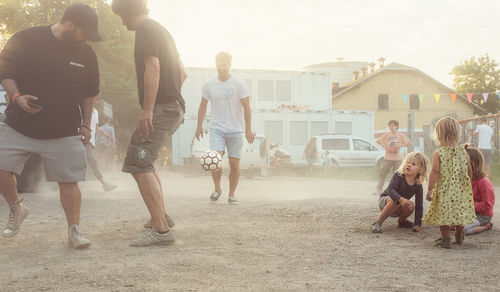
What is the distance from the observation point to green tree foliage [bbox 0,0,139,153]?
28.5m

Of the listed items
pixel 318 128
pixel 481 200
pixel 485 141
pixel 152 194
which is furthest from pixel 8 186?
pixel 318 128

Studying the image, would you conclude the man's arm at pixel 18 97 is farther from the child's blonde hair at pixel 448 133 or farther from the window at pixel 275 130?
the window at pixel 275 130

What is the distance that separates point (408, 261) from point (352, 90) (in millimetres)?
40508

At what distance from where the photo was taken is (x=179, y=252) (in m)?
4.00

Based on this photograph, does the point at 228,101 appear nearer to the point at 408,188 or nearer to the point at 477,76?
the point at 408,188

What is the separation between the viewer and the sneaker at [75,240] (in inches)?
162

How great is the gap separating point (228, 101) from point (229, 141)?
0.53 metres

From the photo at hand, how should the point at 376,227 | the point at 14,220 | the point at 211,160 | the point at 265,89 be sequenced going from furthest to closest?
the point at 265,89 < the point at 211,160 < the point at 376,227 < the point at 14,220

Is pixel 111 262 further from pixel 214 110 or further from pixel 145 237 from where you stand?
pixel 214 110

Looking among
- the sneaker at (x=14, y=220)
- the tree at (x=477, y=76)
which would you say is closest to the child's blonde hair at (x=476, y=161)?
the sneaker at (x=14, y=220)

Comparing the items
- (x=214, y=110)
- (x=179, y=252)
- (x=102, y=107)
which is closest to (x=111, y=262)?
(x=179, y=252)

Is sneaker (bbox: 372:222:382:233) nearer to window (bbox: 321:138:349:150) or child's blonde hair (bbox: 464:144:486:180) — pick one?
child's blonde hair (bbox: 464:144:486:180)

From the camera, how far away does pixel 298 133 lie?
80.1ft

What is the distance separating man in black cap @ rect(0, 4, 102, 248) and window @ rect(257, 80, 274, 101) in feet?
71.4
